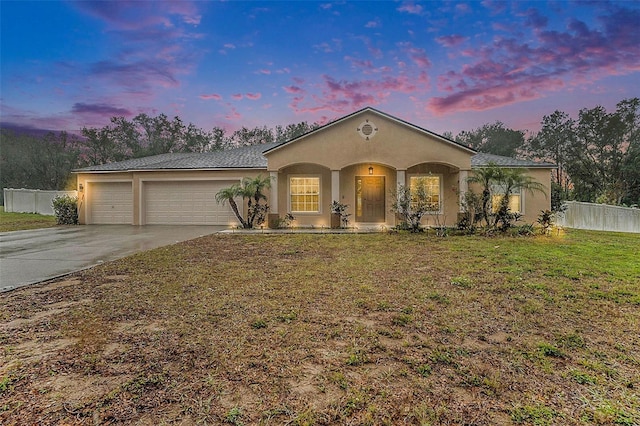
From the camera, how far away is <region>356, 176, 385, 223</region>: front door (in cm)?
1532

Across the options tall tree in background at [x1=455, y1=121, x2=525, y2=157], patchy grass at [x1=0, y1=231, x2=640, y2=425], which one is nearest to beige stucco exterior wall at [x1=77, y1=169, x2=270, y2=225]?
patchy grass at [x1=0, y1=231, x2=640, y2=425]

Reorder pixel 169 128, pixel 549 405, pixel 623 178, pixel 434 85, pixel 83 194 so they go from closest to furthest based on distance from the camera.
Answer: pixel 549 405
pixel 83 194
pixel 434 85
pixel 623 178
pixel 169 128

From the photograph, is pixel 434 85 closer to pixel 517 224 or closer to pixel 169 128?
pixel 517 224

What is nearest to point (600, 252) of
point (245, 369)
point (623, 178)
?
point (245, 369)

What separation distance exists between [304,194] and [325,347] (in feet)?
40.6

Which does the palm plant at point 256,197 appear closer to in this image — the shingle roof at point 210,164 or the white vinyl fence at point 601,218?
the shingle roof at point 210,164

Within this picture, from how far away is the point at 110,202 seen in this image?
17109mm

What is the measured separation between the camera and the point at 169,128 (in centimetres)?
4169

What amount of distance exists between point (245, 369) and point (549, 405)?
7.51ft

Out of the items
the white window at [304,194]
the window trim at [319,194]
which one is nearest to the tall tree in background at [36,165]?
the window trim at [319,194]

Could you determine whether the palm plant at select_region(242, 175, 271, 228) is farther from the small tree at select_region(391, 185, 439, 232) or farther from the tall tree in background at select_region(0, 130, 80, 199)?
the tall tree in background at select_region(0, 130, 80, 199)

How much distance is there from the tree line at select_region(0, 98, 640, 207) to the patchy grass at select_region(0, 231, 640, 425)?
23780mm

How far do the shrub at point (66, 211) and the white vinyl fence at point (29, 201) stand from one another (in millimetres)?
6860

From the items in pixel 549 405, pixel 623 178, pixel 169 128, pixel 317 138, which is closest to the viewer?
pixel 549 405
